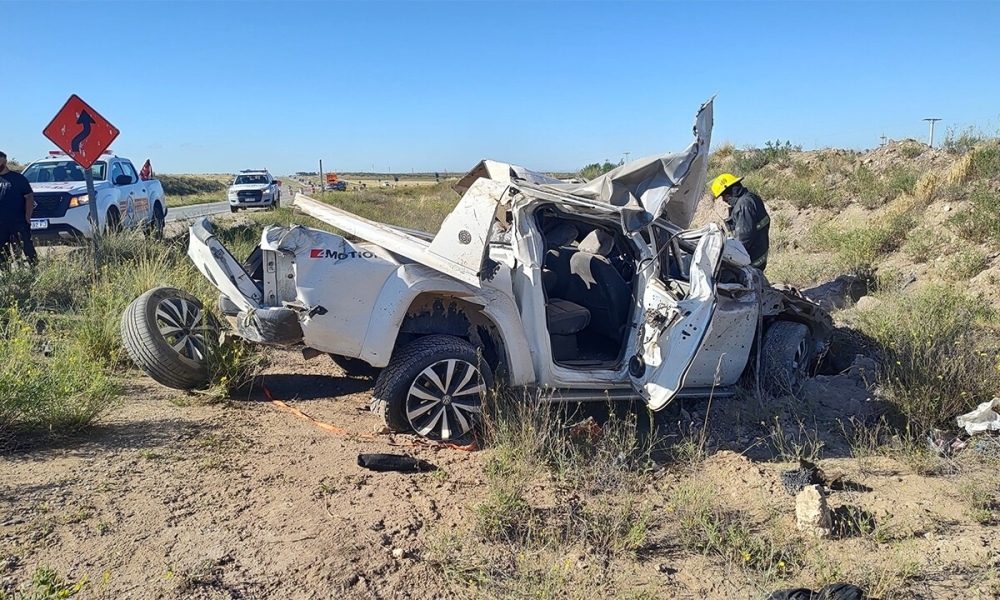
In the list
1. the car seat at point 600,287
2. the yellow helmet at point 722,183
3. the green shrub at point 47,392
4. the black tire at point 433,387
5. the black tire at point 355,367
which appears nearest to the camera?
the green shrub at point 47,392

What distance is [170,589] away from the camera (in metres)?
2.66

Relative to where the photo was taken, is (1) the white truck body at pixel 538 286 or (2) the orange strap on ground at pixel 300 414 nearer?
(1) the white truck body at pixel 538 286

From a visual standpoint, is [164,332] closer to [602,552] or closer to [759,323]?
[602,552]

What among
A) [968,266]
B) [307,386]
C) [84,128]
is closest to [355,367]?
[307,386]

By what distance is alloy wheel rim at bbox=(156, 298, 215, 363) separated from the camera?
4.80 meters

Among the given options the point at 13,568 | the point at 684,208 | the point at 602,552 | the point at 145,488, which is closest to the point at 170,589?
the point at 13,568

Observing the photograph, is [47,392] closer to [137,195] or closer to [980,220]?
[980,220]

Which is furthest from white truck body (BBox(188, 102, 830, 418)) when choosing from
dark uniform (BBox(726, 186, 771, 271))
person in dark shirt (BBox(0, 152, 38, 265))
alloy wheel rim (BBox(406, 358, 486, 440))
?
person in dark shirt (BBox(0, 152, 38, 265))

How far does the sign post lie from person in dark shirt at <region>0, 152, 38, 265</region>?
2.41 feet

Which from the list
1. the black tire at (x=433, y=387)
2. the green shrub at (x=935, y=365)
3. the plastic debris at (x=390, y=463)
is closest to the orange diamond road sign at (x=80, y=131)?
the black tire at (x=433, y=387)

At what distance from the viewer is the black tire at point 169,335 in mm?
4551

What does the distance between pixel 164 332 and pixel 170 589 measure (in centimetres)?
253

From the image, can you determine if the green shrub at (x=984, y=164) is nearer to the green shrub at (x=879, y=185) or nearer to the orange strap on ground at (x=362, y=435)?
the green shrub at (x=879, y=185)

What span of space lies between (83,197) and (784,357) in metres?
11.3
